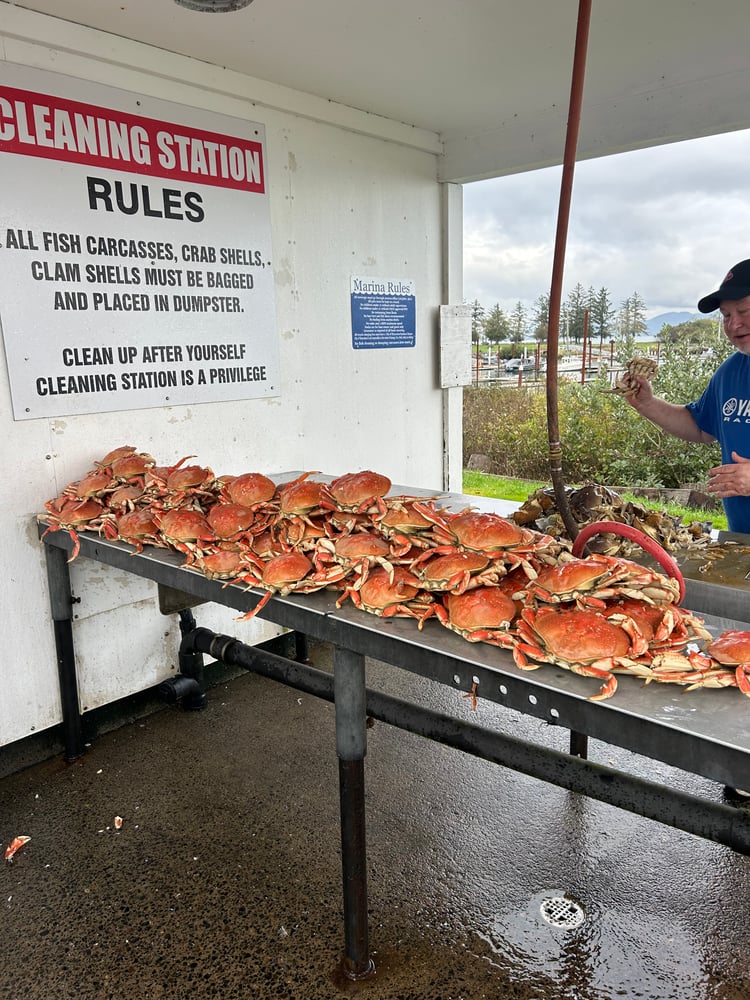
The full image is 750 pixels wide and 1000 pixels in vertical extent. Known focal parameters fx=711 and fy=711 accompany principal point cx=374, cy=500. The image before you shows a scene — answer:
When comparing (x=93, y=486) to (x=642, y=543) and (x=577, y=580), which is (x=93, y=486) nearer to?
(x=577, y=580)

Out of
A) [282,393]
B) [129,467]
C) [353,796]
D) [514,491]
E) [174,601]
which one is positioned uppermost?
[282,393]

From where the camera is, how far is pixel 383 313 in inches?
192

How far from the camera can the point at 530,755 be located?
7.65ft

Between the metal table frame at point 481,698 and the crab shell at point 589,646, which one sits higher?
the crab shell at point 589,646

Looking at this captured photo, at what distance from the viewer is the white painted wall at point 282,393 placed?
130 inches

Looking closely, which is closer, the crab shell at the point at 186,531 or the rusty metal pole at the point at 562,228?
the rusty metal pole at the point at 562,228

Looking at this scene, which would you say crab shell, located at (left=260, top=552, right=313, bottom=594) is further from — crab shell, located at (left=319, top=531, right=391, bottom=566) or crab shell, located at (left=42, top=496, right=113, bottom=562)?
crab shell, located at (left=42, top=496, right=113, bottom=562)

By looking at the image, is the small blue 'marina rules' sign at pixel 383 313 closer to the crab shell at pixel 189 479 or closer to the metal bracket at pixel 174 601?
the crab shell at pixel 189 479

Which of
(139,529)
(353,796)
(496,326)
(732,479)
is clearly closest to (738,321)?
(732,479)


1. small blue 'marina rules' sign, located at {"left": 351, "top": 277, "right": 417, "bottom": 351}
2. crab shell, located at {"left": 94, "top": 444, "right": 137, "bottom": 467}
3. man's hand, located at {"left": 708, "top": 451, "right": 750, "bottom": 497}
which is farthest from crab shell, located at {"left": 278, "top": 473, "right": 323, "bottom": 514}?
small blue 'marina rules' sign, located at {"left": 351, "top": 277, "right": 417, "bottom": 351}

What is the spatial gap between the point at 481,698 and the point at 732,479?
4.80ft

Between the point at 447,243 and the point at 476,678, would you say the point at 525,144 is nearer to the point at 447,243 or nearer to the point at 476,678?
the point at 447,243

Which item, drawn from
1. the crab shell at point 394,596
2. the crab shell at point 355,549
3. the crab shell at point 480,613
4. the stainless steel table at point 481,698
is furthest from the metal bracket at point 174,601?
the crab shell at point 480,613

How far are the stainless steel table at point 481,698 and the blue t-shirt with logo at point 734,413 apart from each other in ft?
4.33
